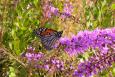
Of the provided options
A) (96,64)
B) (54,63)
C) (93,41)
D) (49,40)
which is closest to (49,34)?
(49,40)

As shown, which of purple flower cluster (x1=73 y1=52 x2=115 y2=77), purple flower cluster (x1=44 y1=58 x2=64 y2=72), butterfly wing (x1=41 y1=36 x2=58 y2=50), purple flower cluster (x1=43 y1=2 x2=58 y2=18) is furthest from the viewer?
purple flower cluster (x1=43 y1=2 x2=58 y2=18)

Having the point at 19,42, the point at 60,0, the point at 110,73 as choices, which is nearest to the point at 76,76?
the point at 110,73

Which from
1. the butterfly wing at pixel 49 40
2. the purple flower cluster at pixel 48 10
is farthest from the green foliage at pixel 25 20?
the butterfly wing at pixel 49 40

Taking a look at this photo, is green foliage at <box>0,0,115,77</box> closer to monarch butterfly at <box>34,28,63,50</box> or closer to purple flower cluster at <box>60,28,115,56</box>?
monarch butterfly at <box>34,28,63,50</box>

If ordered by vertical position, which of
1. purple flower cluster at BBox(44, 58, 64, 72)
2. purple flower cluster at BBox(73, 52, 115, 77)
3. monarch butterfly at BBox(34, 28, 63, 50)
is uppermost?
monarch butterfly at BBox(34, 28, 63, 50)

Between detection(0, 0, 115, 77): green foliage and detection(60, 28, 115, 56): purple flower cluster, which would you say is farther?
detection(0, 0, 115, 77): green foliage

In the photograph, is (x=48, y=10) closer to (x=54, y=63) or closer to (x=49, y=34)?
(x=49, y=34)

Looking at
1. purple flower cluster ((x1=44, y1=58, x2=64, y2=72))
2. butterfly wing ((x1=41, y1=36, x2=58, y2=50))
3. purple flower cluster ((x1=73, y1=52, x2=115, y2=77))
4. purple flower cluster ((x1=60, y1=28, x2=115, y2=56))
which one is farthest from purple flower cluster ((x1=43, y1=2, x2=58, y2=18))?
purple flower cluster ((x1=73, y1=52, x2=115, y2=77))

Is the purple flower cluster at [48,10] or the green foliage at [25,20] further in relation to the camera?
the purple flower cluster at [48,10]

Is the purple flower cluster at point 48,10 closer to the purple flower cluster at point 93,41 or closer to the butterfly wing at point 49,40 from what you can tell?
the butterfly wing at point 49,40
